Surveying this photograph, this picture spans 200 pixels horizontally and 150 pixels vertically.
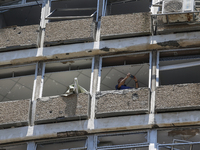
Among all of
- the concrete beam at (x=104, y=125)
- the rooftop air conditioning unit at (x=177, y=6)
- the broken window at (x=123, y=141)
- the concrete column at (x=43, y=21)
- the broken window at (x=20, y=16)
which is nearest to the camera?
the concrete beam at (x=104, y=125)

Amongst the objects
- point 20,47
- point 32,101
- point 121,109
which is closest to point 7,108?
point 32,101

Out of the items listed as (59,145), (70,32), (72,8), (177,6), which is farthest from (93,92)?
(72,8)

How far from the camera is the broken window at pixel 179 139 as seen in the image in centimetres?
1619

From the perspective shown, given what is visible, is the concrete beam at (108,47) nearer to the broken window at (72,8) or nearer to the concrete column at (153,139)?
the broken window at (72,8)

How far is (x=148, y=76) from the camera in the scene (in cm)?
1831

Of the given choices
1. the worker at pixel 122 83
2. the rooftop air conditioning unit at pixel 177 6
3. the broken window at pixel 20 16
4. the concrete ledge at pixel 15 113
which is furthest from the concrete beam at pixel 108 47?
the broken window at pixel 20 16

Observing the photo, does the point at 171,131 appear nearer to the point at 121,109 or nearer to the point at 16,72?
the point at 121,109

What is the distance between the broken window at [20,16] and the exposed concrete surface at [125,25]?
273cm

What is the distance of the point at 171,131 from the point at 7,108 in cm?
438

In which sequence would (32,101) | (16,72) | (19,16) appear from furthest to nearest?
(19,16)
(16,72)
(32,101)

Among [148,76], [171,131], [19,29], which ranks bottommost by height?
[171,131]

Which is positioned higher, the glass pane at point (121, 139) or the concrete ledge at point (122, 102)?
the concrete ledge at point (122, 102)

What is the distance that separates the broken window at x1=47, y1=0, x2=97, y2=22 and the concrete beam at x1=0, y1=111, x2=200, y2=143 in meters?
3.75

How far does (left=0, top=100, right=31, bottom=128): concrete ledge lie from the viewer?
56.6 ft
